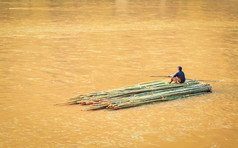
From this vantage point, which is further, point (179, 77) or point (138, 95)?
point (179, 77)

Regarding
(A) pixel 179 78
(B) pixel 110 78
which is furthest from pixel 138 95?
(B) pixel 110 78

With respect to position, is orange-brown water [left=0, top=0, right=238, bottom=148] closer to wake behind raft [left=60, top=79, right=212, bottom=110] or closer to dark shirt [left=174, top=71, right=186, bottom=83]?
wake behind raft [left=60, top=79, right=212, bottom=110]

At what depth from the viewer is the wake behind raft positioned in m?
9.98

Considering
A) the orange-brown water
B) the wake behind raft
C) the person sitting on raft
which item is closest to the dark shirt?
the person sitting on raft

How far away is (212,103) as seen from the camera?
35.5 ft

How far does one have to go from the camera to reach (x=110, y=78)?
537 inches

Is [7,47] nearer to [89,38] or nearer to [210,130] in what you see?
[89,38]

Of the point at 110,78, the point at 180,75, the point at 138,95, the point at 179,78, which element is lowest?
the point at 110,78

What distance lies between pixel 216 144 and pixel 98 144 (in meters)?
2.86

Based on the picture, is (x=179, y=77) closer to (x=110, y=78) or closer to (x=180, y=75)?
(x=180, y=75)

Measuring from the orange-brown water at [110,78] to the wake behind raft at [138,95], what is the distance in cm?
20

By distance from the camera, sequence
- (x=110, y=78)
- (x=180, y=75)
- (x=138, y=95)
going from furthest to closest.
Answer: (x=110, y=78), (x=180, y=75), (x=138, y=95)

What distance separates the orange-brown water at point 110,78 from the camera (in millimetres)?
8750

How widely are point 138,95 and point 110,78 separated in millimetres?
3381
